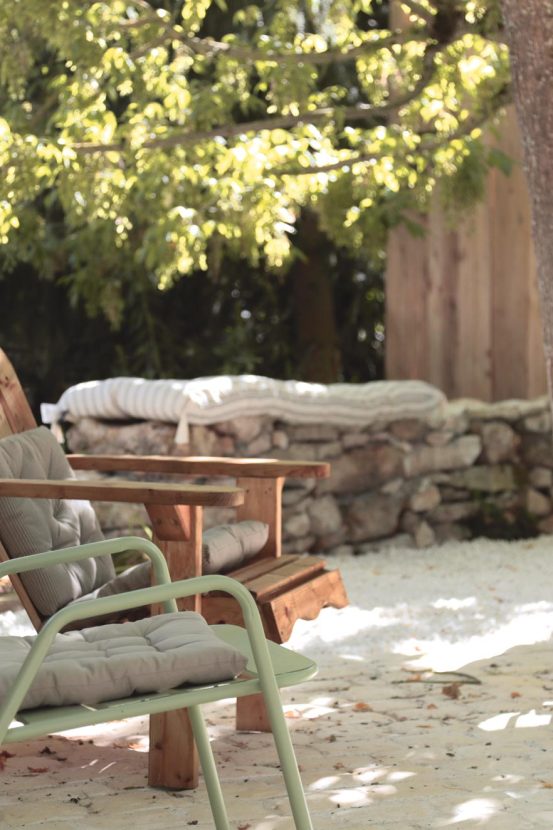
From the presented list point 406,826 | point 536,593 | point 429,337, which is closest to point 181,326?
point 429,337

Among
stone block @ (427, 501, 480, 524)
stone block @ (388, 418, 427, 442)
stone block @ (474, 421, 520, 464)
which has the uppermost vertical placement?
stone block @ (388, 418, 427, 442)

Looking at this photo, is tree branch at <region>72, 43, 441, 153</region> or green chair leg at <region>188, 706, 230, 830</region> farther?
tree branch at <region>72, 43, 441, 153</region>

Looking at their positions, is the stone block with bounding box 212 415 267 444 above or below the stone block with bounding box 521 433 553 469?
above

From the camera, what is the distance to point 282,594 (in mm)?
2871

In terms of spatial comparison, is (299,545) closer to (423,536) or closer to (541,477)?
(423,536)

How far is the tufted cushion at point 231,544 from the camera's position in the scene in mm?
2973

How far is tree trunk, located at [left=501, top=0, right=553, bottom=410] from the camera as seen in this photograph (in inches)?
127

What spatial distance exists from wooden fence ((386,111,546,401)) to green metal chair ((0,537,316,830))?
472cm

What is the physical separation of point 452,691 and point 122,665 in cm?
178

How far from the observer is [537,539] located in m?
6.25

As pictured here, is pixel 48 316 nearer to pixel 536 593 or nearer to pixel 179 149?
pixel 179 149

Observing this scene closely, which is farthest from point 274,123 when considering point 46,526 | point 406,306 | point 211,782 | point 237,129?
point 211,782

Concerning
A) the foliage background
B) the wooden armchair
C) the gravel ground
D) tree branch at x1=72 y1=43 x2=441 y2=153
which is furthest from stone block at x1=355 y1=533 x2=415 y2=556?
the wooden armchair

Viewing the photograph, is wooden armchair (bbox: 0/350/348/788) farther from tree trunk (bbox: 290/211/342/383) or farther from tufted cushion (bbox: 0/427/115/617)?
tree trunk (bbox: 290/211/342/383)
